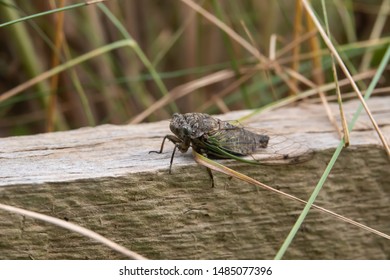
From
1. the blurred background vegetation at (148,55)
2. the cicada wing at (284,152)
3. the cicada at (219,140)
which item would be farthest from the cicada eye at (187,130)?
the blurred background vegetation at (148,55)

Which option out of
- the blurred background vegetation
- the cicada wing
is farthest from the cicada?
the blurred background vegetation

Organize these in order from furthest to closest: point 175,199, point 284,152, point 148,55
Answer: point 148,55
point 284,152
point 175,199

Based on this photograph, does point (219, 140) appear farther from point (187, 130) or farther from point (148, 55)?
point (148, 55)

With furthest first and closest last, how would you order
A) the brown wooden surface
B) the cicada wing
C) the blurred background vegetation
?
the blurred background vegetation
the cicada wing
the brown wooden surface

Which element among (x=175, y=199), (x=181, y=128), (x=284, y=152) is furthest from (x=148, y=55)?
(x=175, y=199)

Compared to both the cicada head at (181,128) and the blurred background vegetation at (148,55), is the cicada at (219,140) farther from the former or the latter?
the blurred background vegetation at (148,55)

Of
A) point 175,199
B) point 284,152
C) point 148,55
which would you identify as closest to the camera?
point 175,199

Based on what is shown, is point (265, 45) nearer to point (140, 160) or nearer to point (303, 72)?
point (303, 72)

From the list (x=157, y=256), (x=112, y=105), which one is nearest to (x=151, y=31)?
(x=112, y=105)

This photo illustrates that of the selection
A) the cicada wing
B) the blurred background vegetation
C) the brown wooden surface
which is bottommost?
the brown wooden surface

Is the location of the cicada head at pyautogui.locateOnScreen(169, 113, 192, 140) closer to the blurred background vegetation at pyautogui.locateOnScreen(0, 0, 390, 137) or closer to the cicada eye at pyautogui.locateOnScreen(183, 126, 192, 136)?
the cicada eye at pyautogui.locateOnScreen(183, 126, 192, 136)
